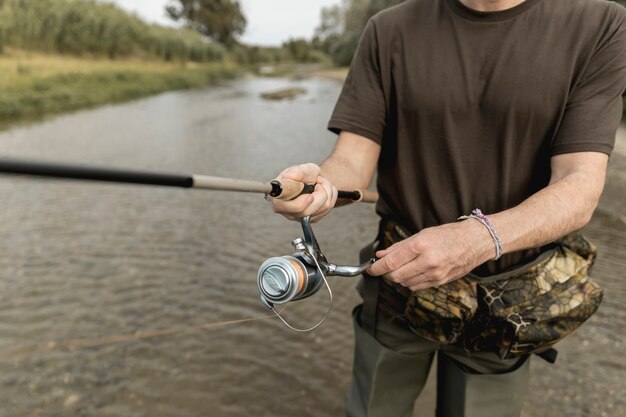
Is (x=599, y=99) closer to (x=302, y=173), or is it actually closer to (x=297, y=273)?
(x=302, y=173)

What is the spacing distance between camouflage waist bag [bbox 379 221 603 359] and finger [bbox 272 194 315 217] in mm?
574

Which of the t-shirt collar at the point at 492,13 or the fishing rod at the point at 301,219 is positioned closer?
the fishing rod at the point at 301,219

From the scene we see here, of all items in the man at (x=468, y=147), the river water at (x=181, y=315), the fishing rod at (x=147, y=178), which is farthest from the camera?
the river water at (x=181, y=315)

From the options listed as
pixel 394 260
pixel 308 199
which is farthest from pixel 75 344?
pixel 394 260

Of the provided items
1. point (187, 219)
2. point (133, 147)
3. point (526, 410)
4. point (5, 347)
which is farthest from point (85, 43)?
point (526, 410)

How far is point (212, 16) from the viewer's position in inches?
2672

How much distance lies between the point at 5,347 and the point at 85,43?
27.9m

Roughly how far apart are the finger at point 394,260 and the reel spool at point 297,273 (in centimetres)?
15

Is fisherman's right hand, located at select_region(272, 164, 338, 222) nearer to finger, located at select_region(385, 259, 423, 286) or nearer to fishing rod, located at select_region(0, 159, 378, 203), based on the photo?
→ fishing rod, located at select_region(0, 159, 378, 203)

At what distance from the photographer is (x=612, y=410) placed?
10.8 feet

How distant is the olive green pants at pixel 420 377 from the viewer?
6.45 ft

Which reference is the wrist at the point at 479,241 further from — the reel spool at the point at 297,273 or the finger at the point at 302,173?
the finger at the point at 302,173

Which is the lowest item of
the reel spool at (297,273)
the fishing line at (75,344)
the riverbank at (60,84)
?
the fishing line at (75,344)

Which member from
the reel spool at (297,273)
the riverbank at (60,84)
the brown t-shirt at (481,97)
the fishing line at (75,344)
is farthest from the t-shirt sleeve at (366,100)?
the riverbank at (60,84)
